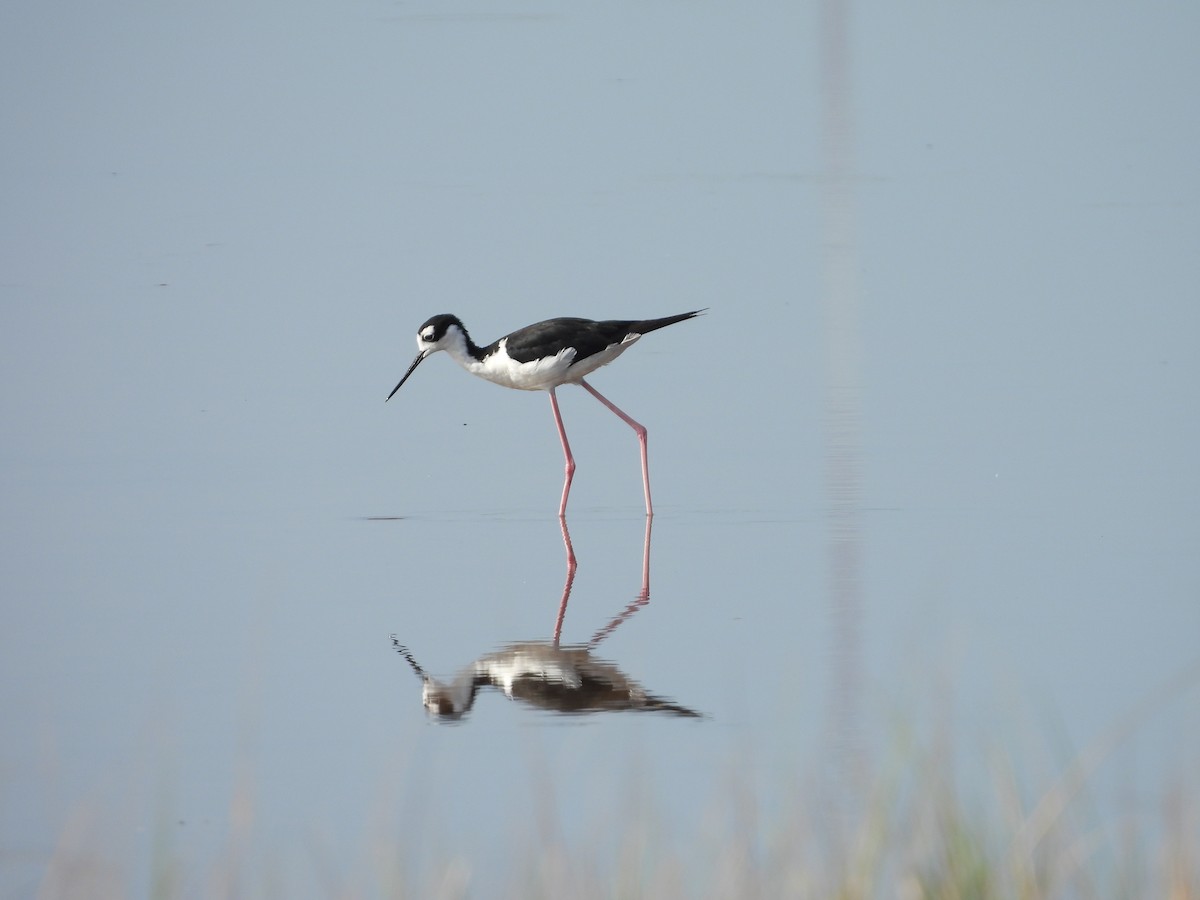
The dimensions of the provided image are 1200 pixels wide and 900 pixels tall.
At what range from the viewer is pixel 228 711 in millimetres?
4699

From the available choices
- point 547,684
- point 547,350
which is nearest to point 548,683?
point 547,684

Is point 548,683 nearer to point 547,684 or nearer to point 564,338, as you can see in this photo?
point 547,684

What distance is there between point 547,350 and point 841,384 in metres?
1.60

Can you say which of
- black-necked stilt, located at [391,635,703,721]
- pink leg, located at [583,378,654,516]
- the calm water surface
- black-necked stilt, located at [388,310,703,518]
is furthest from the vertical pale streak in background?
black-necked stilt, located at [388,310,703,518]

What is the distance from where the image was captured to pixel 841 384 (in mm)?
8727

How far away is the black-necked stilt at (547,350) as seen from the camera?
311 inches

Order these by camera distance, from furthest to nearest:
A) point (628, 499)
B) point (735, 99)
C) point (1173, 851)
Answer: point (735, 99), point (628, 499), point (1173, 851)

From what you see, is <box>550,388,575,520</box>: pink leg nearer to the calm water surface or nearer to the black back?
the calm water surface

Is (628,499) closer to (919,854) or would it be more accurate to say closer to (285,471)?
(285,471)

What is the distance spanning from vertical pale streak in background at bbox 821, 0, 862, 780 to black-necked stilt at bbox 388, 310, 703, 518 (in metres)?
0.87

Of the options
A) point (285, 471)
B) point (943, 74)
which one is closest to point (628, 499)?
point (285, 471)

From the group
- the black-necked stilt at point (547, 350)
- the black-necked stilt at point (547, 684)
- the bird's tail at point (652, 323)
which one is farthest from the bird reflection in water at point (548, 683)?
the bird's tail at point (652, 323)

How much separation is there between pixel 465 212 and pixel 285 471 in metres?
4.02

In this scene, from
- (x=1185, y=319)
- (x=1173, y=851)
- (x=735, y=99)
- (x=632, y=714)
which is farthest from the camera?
(x=735, y=99)
